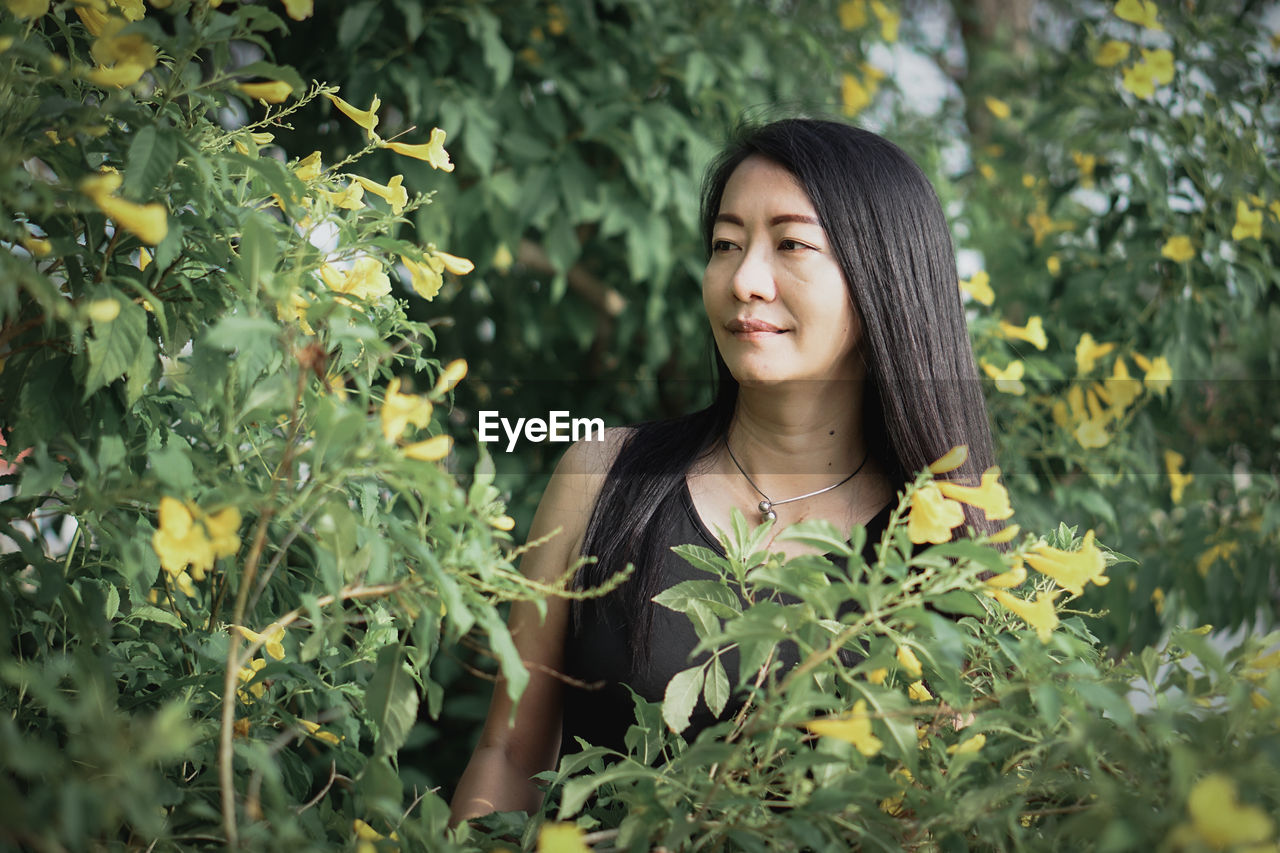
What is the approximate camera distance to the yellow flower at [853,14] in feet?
8.86

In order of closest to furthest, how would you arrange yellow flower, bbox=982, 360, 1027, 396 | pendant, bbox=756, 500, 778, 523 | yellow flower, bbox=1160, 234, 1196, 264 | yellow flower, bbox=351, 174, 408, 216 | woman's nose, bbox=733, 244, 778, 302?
yellow flower, bbox=351, 174, 408, 216 < woman's nose, bbox=733, 244, 778, 302 < pendant, bbox=756, 500, 778, 523 < yellow flower, bbox=982, 360, 1027, 396 < yellow flower, bbox=1160, 234, 1196, 264

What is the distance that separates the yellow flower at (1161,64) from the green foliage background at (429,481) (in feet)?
0.17

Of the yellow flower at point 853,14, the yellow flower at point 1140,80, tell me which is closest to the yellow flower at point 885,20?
the yellow flower at point 853,14

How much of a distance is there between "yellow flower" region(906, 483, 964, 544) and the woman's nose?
1.90 feet

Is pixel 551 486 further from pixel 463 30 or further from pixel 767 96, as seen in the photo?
pixel 767 96

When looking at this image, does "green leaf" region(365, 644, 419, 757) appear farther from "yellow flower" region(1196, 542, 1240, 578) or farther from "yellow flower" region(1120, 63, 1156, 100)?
"yellow flower" region(1120, 63, 1156, 100)

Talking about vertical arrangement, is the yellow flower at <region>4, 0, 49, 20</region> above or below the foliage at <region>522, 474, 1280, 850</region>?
above

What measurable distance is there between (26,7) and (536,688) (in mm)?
1065

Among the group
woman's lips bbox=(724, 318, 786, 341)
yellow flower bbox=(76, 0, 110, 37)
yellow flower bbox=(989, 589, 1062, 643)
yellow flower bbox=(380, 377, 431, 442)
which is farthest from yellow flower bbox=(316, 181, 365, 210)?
yellow flower bbox=(989, 589, 1062, 643)

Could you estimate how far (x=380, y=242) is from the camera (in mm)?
878

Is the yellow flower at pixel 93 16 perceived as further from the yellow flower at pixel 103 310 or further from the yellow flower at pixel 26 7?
the yellow flower at pixel 103 310

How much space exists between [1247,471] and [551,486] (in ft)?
6.56

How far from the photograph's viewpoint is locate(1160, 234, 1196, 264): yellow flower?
2141mm

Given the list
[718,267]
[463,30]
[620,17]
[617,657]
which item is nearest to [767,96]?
[620,17]
